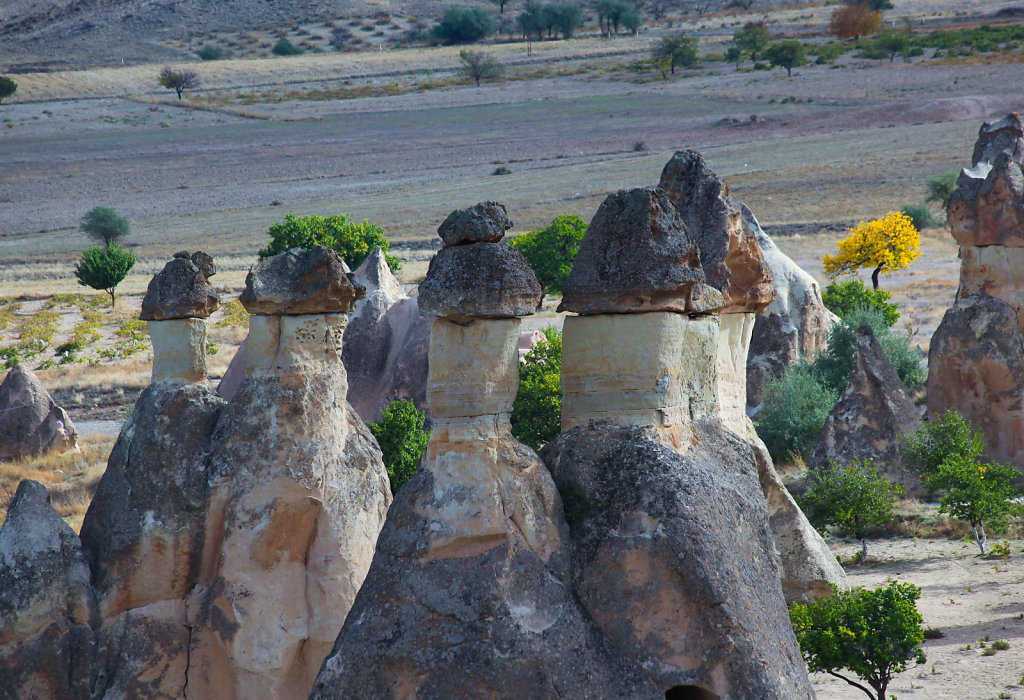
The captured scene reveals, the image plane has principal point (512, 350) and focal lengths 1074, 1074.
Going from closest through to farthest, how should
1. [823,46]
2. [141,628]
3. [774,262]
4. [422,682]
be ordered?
[422,682] → [141,628] → [774,262] → [823,46]

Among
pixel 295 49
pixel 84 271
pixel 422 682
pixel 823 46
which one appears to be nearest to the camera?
pixel 422 682

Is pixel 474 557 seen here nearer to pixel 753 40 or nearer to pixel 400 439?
pixel 400 439

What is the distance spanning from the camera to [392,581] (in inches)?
268

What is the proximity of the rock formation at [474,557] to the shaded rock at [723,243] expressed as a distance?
4.75m

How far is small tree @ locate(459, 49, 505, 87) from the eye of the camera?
109 m

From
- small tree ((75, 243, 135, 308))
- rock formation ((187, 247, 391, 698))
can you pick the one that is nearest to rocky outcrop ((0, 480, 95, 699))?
rock formation ((187, 247, 391, 698))

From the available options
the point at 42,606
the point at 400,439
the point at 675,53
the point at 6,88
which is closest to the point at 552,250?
the point at 400,439

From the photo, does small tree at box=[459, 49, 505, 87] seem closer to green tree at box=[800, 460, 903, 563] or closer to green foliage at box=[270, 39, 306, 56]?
green foliage at box=[270, 39, 306, 56]

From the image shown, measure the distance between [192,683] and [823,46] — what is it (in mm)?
107320

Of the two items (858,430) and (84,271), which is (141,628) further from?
(84,271)

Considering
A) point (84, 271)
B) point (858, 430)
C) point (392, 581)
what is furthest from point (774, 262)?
point (84, 271)

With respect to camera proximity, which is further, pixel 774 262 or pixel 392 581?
pixel 774 262

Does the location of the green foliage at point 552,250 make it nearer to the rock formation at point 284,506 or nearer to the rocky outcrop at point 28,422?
the rocky outcrop at point 28,422

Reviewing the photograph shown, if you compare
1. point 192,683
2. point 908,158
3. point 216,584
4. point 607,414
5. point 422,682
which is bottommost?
point 908,158
